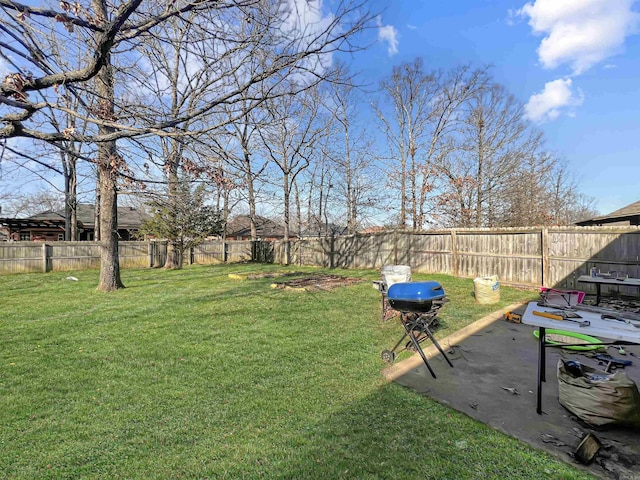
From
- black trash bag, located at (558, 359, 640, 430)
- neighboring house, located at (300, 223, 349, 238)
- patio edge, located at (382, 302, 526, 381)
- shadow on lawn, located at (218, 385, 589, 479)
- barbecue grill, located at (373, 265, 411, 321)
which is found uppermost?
neighboring house, located at (300, 223, 349, 238)

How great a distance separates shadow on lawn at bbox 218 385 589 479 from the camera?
193 cm

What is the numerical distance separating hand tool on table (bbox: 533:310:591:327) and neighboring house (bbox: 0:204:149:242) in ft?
67.2

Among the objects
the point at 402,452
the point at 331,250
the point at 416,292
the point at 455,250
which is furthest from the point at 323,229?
the point at 402,452

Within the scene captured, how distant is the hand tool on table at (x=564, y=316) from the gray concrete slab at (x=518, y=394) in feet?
2.45

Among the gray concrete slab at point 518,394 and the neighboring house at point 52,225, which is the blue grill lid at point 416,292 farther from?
the neighboring house at point 52,225

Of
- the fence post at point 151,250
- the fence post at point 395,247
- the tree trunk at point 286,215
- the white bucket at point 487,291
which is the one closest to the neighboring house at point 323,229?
the tree trunk at point 286,215

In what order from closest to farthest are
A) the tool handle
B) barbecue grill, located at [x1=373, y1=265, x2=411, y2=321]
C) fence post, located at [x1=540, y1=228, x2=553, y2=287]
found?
the tool handle
barbecue grill, located at [x1=373, y1=265, x2=411, y2=321]
fence post, located at [x1=540, y1=228, x2=553, y2=287]

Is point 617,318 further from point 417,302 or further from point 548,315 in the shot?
point 417,302

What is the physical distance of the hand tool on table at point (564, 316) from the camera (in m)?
2.50

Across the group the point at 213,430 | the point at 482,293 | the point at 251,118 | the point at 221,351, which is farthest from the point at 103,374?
the point at 482,293

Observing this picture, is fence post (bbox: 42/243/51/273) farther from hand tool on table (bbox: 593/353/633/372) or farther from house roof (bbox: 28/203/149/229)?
hand tool on table (bbox: 593/353/633/372)

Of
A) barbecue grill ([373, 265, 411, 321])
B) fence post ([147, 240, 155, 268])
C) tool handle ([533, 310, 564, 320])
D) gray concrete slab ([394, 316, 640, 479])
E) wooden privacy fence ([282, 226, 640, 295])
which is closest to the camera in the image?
gray concrete slab ([394, 316, 640, 479])

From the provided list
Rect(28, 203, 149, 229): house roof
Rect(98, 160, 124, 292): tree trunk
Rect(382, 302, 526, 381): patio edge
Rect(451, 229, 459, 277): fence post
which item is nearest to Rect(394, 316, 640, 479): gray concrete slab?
A: Rect(382, 302, 526, 381): patio edge

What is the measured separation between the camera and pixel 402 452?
2121 mm
